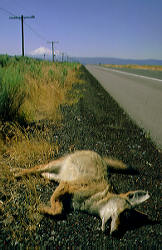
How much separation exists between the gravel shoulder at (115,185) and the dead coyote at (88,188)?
0.37 ft

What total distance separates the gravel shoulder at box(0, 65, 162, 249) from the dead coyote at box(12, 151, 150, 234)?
11cm

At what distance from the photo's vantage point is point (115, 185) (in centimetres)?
285

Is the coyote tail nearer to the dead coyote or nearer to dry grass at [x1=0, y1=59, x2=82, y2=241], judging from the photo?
the dead coyote

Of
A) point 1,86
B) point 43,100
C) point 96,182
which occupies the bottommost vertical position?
point 96,182

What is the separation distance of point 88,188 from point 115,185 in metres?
0.55

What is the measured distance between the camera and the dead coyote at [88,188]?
2115 millimetres

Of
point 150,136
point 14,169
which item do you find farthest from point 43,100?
point 14,169

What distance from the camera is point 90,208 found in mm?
2299

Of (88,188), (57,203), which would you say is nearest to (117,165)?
(88,188)

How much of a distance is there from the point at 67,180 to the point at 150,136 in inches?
110

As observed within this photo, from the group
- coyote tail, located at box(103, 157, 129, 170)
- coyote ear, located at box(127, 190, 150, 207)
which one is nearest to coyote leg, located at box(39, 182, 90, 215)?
coyote ear, located at box(127, 190, 150, 207)

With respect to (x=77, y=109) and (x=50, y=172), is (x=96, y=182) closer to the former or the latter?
(x=50, y=172)

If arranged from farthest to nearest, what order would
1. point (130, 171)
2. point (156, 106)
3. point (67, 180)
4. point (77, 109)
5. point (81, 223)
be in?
point (156, 106) < point (77, 109) < point (130, 171) < point (67, 180) < point (81, 223)

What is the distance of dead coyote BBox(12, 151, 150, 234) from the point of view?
2.12 m
